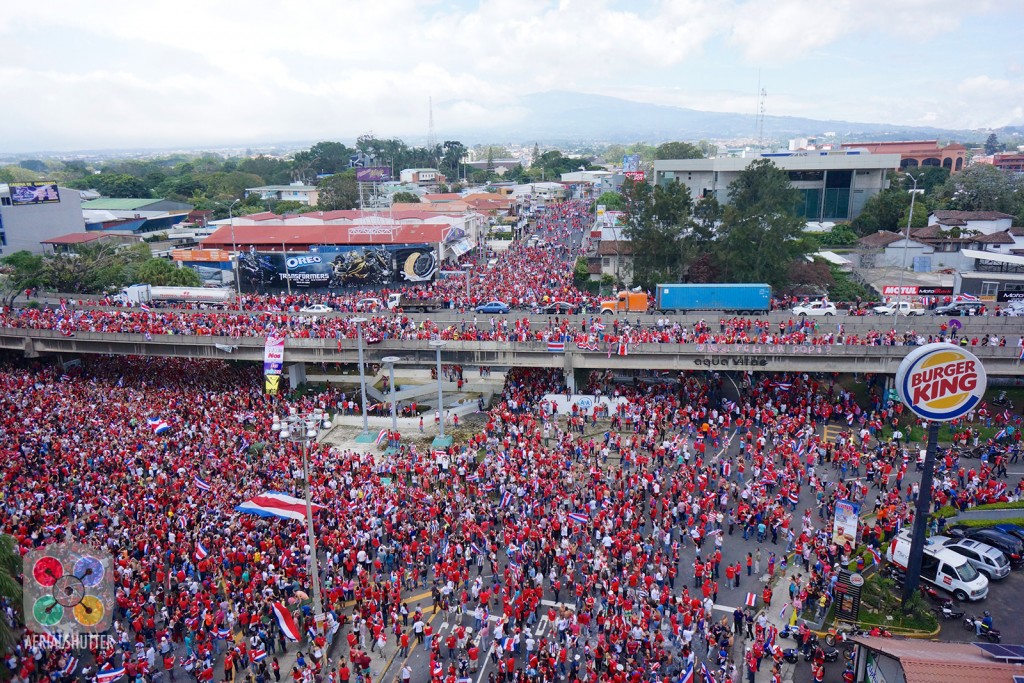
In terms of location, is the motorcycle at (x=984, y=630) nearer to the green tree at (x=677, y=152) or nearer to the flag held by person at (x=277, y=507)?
the flag held by person at (x=277, y=507)

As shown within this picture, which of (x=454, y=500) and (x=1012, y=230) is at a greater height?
(x=1012, y=230)

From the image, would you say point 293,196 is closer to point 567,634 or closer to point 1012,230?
point 1012,230

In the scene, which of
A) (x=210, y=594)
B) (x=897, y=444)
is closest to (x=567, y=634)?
(x=210, y=594)

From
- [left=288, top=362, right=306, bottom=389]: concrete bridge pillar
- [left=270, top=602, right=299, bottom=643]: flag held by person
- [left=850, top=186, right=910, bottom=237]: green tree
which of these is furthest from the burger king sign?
[left=850, top=186, right=910, bottom=237]: green tree

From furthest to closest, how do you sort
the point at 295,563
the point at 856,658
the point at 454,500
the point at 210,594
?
the point at 454,500 < the point at 295,563 < the point at 210,594 < the point at 856,658

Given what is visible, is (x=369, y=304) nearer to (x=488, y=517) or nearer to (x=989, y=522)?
(x=488, y=517)

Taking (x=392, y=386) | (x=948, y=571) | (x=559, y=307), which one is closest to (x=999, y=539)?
(x=948, y=571)

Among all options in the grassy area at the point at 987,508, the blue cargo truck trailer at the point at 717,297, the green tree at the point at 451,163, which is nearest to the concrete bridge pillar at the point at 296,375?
the blue cargo truck trailer at the point at 717,297
